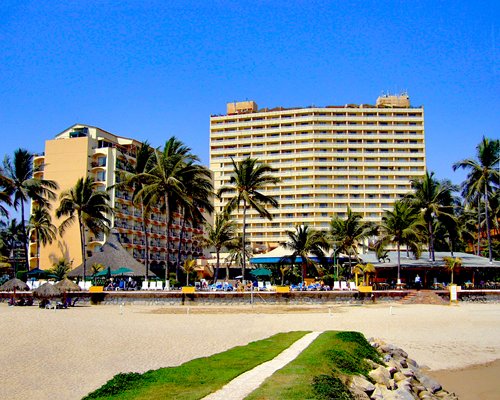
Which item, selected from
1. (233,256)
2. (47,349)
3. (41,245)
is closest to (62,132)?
(41,245)

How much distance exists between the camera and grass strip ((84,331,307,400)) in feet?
32.9

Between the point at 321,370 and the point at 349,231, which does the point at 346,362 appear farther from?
the point at 349,231

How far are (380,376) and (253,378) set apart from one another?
431 cm

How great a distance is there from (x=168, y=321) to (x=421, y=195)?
120 feet

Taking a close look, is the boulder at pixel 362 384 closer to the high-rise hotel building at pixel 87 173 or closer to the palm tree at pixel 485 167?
the palm tree at pixel 485 167

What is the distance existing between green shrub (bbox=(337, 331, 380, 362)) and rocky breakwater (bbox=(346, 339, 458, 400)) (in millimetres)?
293

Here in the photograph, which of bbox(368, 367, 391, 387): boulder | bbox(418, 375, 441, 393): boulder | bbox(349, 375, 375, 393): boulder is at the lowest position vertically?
bbox(418, 375, 441, 393): boulder

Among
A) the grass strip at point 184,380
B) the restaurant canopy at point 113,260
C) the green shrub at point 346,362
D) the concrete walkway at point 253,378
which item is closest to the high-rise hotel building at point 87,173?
the restaurant canopy at point 113,260

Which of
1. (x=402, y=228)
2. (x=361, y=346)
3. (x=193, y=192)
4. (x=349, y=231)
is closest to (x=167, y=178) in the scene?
(x=193, y=192)

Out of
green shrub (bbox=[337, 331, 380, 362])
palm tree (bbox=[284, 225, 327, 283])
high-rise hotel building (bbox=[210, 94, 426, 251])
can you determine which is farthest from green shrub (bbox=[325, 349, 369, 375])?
high-rise hotel building (bbox=[210, 94, 426, 251])

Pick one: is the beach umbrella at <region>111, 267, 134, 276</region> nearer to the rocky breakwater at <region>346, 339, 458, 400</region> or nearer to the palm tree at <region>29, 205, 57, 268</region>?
the palm tree at <region>29, 205, 57, 268</region>

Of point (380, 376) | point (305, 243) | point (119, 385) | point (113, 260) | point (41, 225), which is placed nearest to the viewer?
point (119, 385)

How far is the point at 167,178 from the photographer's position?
49000mm

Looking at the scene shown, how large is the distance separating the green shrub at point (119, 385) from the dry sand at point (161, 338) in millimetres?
1407
